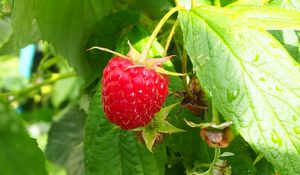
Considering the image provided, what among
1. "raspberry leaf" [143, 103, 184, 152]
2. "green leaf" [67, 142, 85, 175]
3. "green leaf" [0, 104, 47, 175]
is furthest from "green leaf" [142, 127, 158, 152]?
"green leaf" [67, 142, 85, 175]

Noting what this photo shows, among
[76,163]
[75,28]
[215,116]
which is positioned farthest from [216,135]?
[76,163]

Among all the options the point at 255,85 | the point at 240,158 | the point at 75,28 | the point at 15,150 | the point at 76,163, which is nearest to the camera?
the point at 15,150

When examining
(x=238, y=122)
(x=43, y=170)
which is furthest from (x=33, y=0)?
(x=43, y=170)

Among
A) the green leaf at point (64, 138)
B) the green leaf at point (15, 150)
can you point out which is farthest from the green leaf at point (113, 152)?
the green leaf at point (64, 138)

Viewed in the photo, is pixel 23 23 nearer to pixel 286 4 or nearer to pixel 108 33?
pixel 108 33

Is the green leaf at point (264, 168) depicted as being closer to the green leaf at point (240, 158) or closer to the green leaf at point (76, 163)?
the green leaf at point (240, 158)

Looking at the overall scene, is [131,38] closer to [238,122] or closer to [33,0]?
[33,0]
